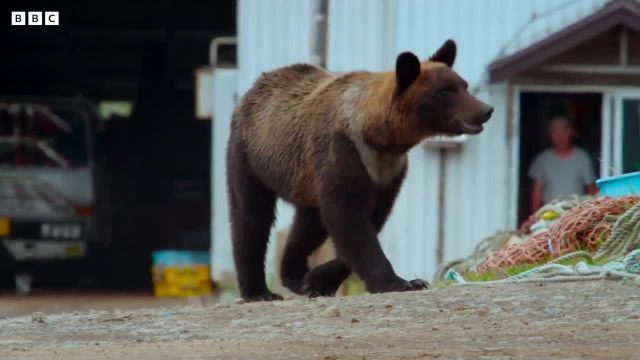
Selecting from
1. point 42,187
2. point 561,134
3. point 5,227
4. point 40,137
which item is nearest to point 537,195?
point 561,134

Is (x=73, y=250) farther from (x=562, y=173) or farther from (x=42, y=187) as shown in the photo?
(x=562, y=173)

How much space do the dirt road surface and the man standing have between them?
328 inches

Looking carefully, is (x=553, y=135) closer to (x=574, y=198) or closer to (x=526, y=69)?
(x=526, y=69)

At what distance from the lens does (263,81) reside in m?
12.8

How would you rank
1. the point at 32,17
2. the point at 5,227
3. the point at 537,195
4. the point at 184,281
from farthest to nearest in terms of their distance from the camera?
the point at 32,17 < the point at 5,227 < the point at 184,281 < the point at 537,195

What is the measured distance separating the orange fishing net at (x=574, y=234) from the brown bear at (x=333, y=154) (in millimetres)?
1331

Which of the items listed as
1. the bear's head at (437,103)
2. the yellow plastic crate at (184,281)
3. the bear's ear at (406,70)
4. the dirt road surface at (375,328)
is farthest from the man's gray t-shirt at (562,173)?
the dirt road surface at (375,328)

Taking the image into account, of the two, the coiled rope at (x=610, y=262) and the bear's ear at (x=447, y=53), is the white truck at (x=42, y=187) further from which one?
the bear's ear at (x=447, y=53)

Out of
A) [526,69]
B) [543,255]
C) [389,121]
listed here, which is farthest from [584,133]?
[389,121]

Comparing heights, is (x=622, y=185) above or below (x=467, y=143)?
below

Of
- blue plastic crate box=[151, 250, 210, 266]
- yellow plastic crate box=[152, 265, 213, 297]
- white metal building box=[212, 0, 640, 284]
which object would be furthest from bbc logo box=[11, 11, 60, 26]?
white metal building box=[212, 0, 640, 284]

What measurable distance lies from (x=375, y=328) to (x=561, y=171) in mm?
10049

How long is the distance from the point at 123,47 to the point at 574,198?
661 inches

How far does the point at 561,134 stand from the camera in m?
19.1
